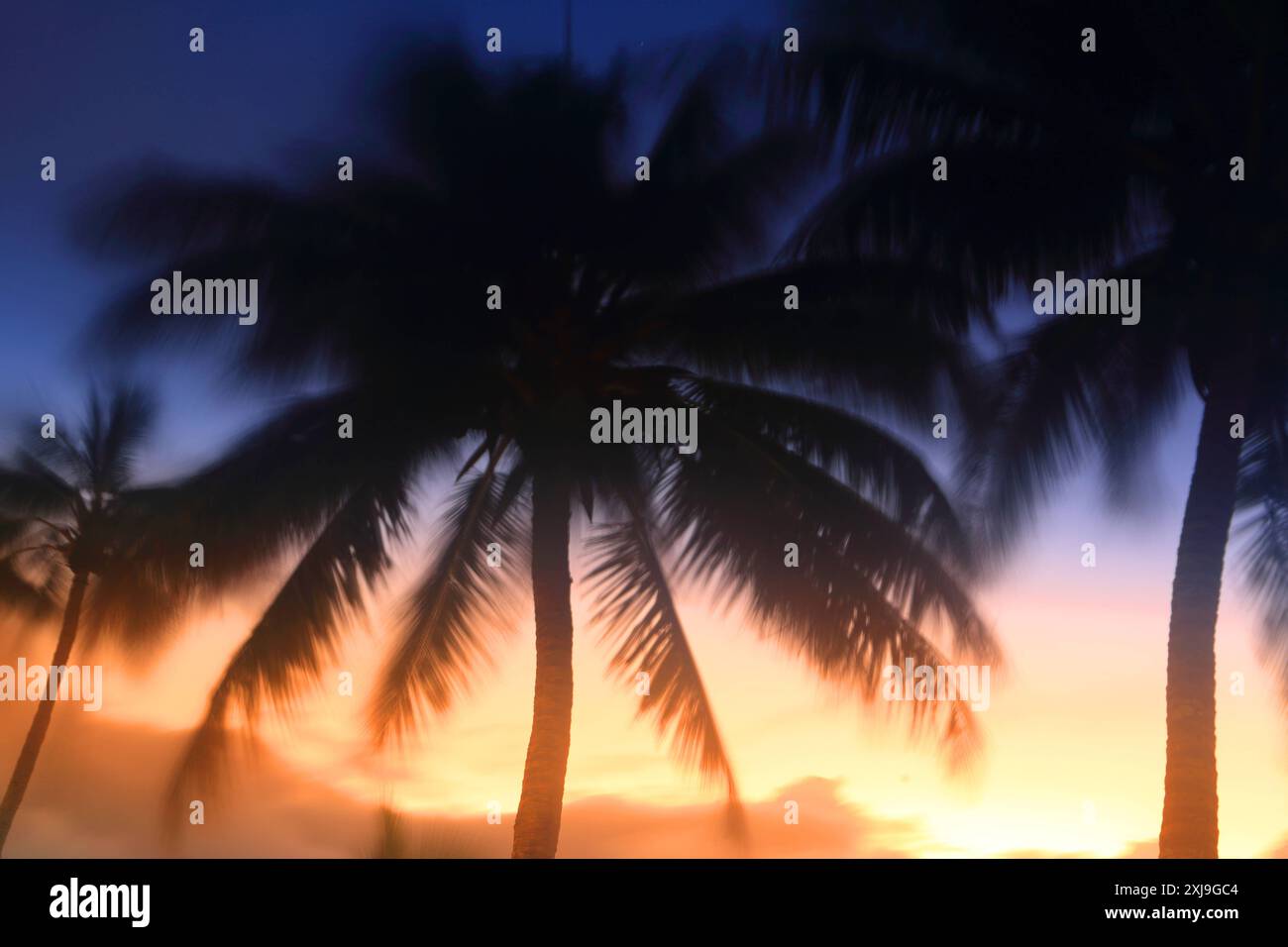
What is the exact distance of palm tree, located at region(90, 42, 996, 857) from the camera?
11336mm

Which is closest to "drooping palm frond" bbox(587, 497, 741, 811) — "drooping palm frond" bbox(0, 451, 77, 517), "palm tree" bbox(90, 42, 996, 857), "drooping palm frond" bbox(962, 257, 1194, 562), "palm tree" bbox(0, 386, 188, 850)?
"palm tree" bbox(90, 42, 996, 857)

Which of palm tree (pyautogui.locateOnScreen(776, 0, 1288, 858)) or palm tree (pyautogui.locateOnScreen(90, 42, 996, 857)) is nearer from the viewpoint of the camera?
palm tree (pyautogui.locateOnScreen(776, 0, 1288, 858))

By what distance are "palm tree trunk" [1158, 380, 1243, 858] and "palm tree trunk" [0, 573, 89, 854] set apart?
1353 cm

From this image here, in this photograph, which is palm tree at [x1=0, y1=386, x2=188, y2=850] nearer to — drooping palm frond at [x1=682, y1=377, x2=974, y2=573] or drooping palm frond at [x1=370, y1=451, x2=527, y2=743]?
drooping palm frond at [x1=370, y1=451, x2=527, y2=743]

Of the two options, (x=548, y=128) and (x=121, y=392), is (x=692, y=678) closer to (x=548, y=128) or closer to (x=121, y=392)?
(x=548, y=128)

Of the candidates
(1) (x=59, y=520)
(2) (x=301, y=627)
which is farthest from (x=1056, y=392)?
(1) (x=59, y=520)

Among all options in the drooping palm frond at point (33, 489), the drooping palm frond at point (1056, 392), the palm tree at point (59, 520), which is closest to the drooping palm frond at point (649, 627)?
the drooping palm frond at point (1056, 392)

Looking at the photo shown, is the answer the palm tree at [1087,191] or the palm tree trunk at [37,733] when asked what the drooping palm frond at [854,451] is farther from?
the palm tree trunk at [37,733]

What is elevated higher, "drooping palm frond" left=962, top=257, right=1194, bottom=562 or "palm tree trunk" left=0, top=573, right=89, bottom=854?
"drooping palm frond" left=962, top=257, right=1194, bottom=562

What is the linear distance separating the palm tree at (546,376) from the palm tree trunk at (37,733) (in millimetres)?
6141

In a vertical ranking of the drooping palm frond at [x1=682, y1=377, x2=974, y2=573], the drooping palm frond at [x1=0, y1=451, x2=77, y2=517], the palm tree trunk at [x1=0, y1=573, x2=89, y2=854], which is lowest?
the palm tree trunk at [x1=0, y1=573, x2=89, y2=854]

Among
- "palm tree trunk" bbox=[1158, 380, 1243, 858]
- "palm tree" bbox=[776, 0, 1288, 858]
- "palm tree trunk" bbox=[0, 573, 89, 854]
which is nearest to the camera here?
"palm tree trunk" bbox=[1158, 380, 1243, 858]
